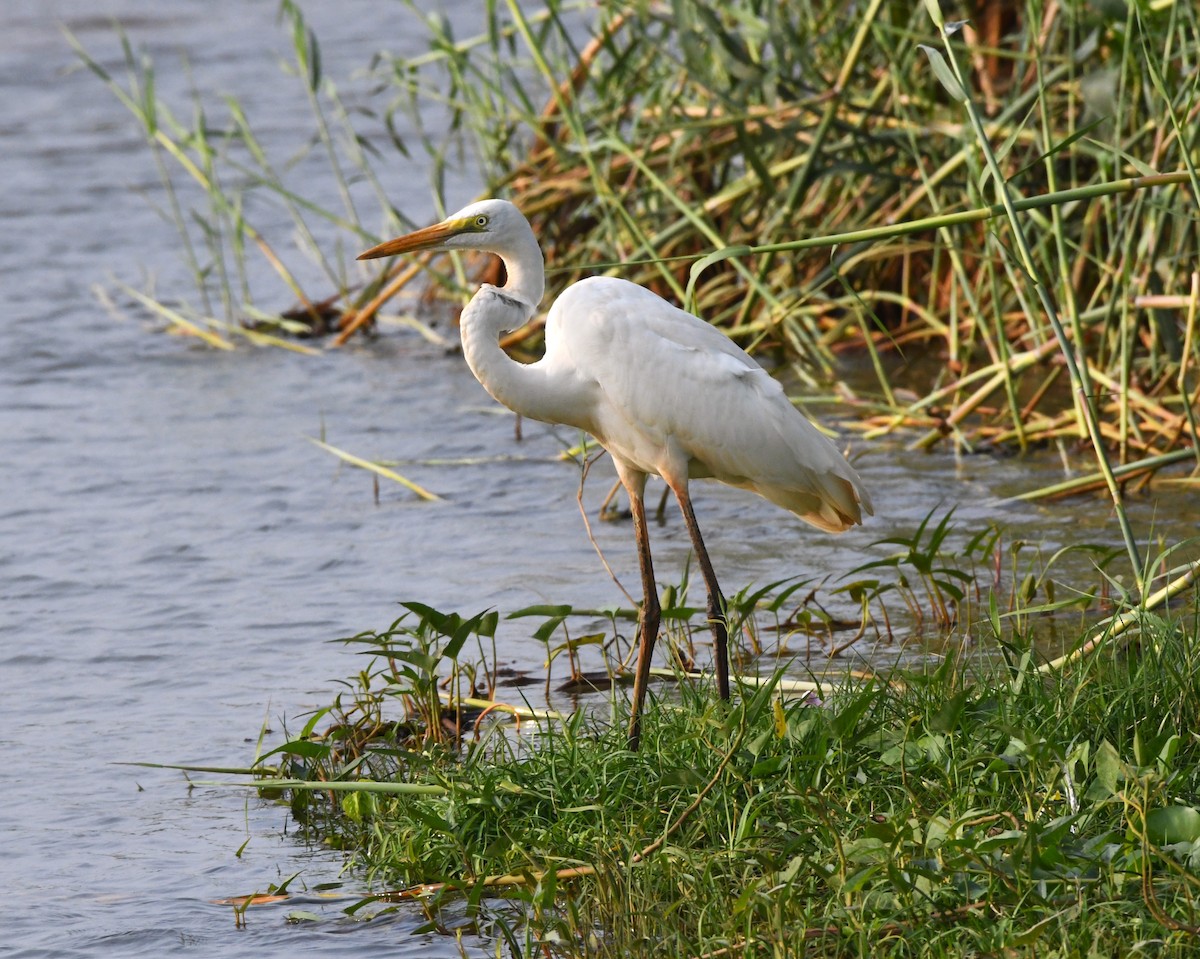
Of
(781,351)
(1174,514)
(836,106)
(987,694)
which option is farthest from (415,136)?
(987,694)

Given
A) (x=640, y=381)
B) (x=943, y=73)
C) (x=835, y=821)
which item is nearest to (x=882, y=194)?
(x=640, y=381)

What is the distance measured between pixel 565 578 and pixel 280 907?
1960mm

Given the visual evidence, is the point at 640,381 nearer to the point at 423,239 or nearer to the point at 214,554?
the point at 423,239

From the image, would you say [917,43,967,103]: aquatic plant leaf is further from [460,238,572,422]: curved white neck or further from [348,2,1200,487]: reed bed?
[348,2,1200,487]: reed bed

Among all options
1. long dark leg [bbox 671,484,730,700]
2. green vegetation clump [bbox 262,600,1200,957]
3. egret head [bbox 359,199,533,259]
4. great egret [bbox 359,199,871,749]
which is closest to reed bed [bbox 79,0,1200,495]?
great egret [bbox 359,199,871,749]

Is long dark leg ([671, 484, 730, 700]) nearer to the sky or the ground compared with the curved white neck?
nearer to the ground

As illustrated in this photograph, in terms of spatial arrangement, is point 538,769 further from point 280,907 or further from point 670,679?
point 670,679

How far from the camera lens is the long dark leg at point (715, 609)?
3492 mm

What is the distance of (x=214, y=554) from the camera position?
17.9 ft

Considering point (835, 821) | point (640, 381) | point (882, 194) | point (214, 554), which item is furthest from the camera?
point (882, 194)

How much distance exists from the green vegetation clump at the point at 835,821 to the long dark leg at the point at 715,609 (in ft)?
0.19

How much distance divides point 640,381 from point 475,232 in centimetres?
47

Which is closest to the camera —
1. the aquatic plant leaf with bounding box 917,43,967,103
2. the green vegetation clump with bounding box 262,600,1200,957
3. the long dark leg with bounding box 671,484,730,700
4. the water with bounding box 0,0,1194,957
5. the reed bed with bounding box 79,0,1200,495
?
the green vegetation clump with bounding box 262,600,1200,957

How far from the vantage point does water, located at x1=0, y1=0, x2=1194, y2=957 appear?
3.36m
